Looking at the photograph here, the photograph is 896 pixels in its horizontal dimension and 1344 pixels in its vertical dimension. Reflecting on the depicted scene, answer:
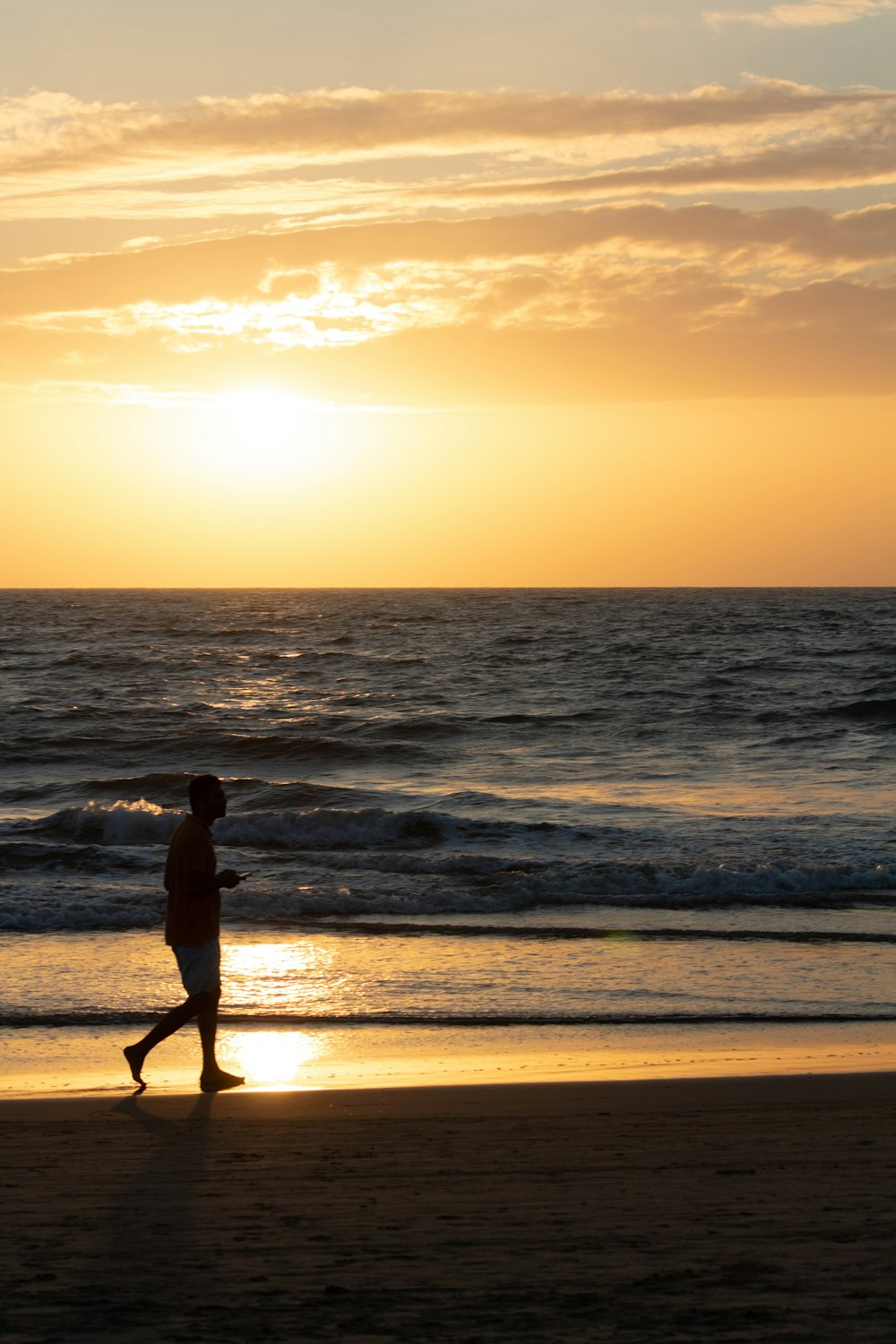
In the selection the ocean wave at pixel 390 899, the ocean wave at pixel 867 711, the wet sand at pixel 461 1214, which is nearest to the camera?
the wet sand at pixel 461 1214

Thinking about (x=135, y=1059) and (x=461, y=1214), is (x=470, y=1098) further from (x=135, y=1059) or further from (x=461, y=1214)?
(x=135, y=1059)

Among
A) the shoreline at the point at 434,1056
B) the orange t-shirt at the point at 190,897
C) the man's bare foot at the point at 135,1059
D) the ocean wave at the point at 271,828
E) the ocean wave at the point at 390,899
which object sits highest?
the orange t-shirt at the point at 190,897

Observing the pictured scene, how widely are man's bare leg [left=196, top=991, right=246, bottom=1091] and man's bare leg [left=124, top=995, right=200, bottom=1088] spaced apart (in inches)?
1.5

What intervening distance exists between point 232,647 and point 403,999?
47300 mm

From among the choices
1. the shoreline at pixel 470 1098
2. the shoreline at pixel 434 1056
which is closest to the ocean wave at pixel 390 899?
the shoreline at pixel 434 1056

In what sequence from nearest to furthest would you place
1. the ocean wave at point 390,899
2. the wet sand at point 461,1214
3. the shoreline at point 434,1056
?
1. the wet sand at point 461,1214
2. the shoreline at point 434,1056
3. the ocean wave at point 390,899

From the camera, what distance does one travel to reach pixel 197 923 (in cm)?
656

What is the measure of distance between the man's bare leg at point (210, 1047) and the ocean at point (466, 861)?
381 mm

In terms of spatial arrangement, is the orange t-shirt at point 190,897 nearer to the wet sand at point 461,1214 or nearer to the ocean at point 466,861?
the wet sand at point 461,1214

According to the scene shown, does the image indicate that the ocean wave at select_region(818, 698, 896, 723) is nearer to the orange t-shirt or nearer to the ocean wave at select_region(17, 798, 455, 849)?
the ocean wave at select_region(17, 798, 455, 849)

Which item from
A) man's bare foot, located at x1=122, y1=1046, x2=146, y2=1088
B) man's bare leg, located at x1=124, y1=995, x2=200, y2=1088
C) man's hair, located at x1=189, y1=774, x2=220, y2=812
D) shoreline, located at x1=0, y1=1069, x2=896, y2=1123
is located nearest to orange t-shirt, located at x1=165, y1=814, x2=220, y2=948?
man's hair, located at x1=189, y1=774, x2=220, y2=812

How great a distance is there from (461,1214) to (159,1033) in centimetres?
244

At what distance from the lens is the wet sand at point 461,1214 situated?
13.0 ft

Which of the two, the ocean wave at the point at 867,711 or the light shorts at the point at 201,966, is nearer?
the light shorts at the point at 201,966
